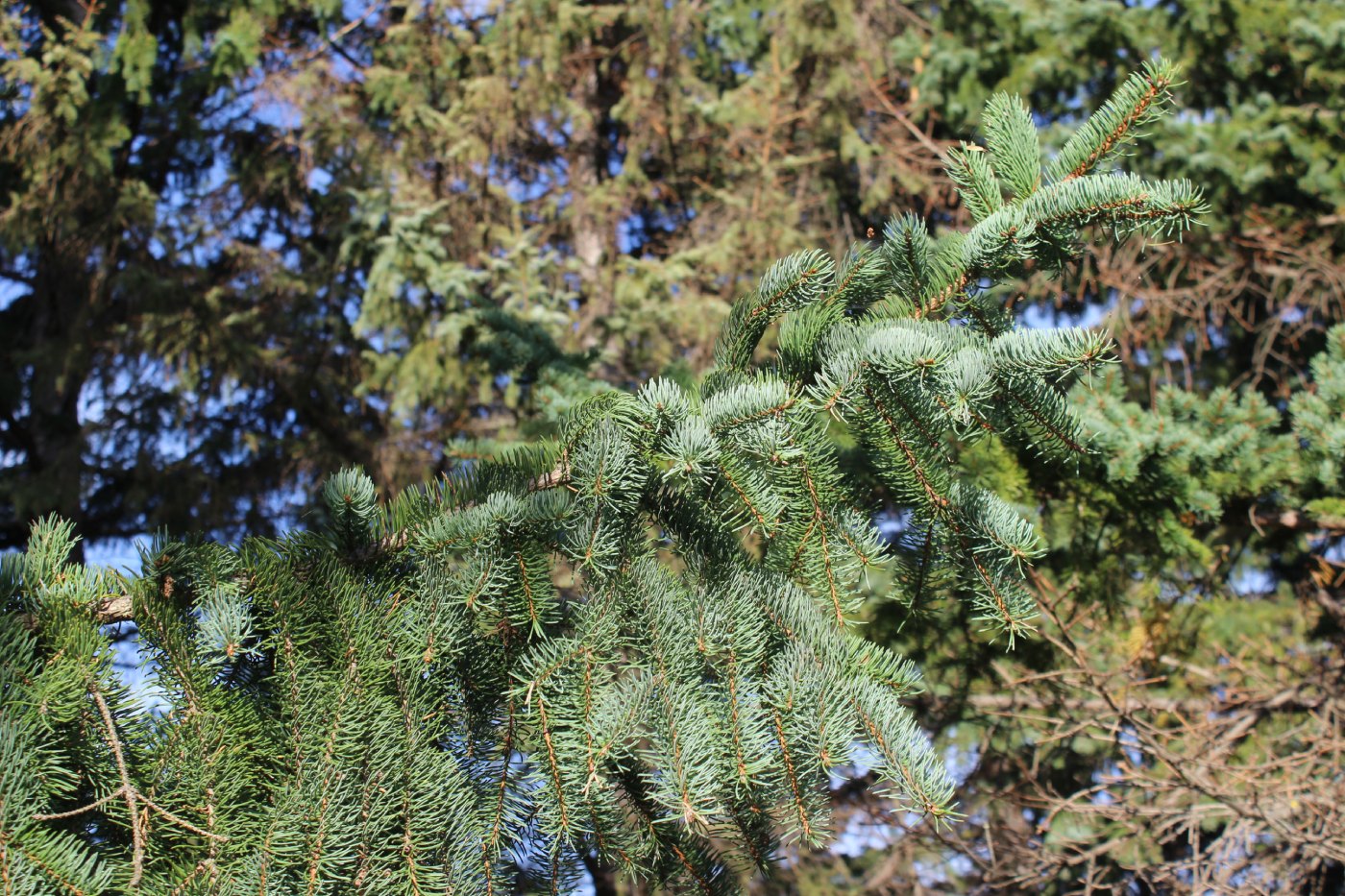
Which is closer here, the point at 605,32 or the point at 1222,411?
the point at 1222,411

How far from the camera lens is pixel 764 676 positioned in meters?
1.57

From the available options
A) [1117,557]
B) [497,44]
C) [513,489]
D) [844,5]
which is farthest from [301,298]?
[513,489]

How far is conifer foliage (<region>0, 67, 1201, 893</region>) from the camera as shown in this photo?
4.47 ft

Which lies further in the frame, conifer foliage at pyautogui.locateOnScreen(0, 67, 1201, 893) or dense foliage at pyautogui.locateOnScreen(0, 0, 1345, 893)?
dense foliage at pyautogui.locateOnScreen(0, 0, 1345, 893)

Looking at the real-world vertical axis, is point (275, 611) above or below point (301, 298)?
below

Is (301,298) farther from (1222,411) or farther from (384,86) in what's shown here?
(1222,411)

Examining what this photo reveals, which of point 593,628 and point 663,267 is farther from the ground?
point 663,267

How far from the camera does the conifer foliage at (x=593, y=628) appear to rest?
4.47 feet

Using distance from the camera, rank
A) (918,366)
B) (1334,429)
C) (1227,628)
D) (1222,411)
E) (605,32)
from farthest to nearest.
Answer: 1. (605,32)
2. (1227,628)
3. (1222,411)
4. (1334,429)
5. (918,366)

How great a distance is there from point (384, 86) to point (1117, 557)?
6.03 m

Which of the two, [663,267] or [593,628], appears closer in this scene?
[593,628]

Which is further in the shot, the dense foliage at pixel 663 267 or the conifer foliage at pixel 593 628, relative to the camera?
the dense foliage at pixel 663 267

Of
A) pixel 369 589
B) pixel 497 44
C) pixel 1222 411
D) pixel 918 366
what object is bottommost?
pixel 1222 411

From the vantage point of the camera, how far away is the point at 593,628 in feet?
4.97
